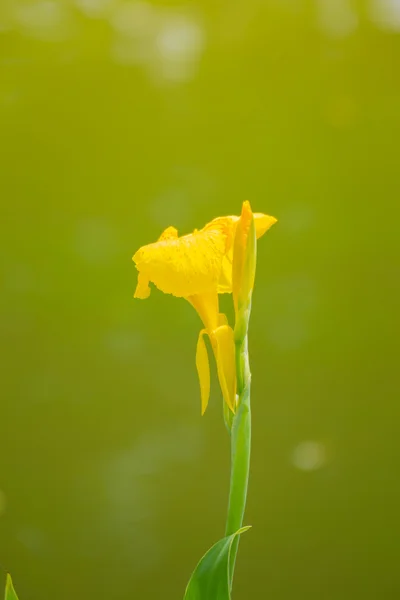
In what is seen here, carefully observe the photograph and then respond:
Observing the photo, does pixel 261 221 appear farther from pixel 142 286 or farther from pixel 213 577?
pixel 213 577

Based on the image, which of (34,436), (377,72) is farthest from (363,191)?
(34,436)

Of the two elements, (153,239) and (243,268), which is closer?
(243,268)

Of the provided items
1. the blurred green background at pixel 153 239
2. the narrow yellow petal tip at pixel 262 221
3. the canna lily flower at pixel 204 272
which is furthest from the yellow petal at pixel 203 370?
the blurred green background at pixel 153 239

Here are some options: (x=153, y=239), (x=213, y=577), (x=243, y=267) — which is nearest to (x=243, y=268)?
(x=243, y=267)

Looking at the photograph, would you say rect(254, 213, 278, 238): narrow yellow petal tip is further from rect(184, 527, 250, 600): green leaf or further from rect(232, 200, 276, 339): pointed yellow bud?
rect(184, 527, 250, 600): green leaf

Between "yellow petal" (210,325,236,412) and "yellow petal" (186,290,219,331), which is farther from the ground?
"yellow petal" (186,290,219,331)

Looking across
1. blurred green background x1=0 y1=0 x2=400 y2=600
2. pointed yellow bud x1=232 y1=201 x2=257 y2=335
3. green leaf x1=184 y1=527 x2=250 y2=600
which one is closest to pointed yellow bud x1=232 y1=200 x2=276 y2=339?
pointed yellow bud x1=232 y1=201 x2=257 y2=335
